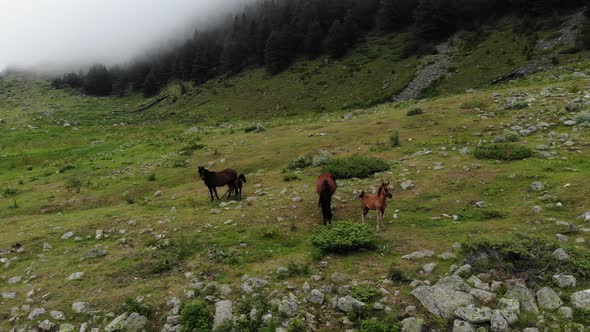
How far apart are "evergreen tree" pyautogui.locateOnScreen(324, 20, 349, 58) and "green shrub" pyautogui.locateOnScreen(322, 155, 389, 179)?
6994 cm

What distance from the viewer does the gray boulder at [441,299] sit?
6.83 meters

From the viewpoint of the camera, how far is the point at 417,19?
247 ft

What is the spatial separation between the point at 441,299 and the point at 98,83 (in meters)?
162

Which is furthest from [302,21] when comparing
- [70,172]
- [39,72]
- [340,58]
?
[39,72]

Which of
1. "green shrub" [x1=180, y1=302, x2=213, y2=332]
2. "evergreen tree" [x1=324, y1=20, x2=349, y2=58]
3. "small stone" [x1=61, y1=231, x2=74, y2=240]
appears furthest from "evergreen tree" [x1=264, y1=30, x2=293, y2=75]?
"green shrub" [x1=180, y1=302, x2=213, y2=332]

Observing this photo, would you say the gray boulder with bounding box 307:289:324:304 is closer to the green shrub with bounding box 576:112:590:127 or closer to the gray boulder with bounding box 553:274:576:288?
the gray boulder with bounding box 553:274:576:288

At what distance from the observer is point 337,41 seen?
8344 cm

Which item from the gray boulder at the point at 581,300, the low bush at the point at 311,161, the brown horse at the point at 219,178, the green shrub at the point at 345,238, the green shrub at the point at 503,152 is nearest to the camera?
the gray boulder at the point at 581,300

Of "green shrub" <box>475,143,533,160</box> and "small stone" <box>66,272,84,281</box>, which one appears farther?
"green shrub" <box>475,143,533,160</box>

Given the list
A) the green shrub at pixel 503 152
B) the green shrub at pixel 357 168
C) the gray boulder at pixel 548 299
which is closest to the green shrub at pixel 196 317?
the gray boulder at pixel 548 299

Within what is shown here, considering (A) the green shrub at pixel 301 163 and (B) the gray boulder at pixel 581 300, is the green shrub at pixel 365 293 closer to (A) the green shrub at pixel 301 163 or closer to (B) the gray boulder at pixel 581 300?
(B) the gray boulder at pixel 581 300

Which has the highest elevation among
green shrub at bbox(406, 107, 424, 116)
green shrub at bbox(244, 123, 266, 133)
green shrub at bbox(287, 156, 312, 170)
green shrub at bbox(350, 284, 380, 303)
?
green shrub at bbox(406, 107, 424, 116)

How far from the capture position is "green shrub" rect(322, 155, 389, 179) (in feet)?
54.8

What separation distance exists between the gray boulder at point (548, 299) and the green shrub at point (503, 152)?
9.57 metres
